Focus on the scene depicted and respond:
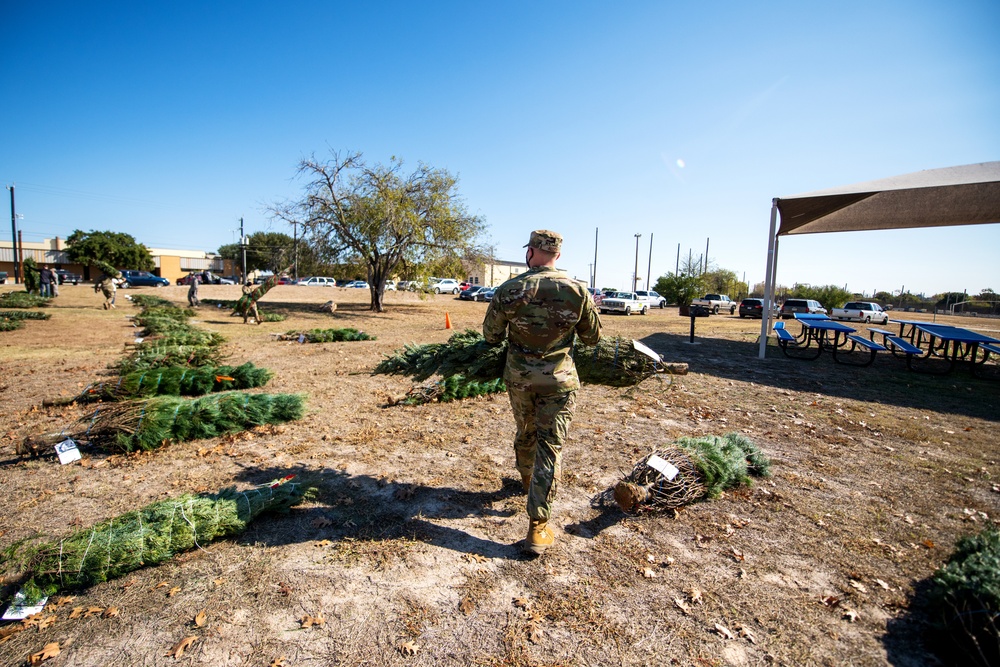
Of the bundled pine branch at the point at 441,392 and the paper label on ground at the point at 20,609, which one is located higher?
the bundled pine branch at the point at 441,392

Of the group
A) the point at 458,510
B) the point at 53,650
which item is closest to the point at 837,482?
the point at 458,510

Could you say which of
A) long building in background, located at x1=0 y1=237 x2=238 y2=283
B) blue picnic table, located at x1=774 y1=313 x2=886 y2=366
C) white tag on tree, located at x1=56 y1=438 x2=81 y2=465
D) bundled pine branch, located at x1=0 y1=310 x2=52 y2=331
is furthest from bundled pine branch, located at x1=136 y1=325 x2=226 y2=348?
long building in background, located at x1=0 y1=237 x2=238 y2=283

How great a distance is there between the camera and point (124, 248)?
58219 mm

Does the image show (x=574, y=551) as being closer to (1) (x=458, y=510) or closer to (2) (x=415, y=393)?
(1) (x=458, y=510)

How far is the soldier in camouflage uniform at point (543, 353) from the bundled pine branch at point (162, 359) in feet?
23.3

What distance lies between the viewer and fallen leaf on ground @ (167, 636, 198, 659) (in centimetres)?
237

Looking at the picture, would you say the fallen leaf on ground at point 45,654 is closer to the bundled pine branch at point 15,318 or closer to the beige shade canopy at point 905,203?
the beige shade canopy at point 905,203

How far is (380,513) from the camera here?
12.6ft

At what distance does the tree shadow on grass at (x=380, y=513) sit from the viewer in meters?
3.43

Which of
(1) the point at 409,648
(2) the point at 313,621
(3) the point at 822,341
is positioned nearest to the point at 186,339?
(2) the point at 313,621

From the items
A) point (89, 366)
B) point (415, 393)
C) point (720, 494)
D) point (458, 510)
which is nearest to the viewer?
point (458, 510)

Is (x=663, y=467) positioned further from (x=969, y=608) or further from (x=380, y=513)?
(x=380, y=513)

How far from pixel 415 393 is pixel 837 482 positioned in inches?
209

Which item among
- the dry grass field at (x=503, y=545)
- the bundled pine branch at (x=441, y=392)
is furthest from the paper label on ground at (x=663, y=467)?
the bundled pine branch at (x=441, y=392)
